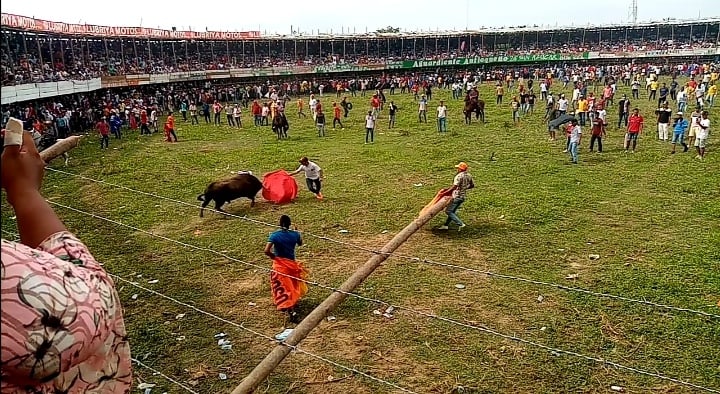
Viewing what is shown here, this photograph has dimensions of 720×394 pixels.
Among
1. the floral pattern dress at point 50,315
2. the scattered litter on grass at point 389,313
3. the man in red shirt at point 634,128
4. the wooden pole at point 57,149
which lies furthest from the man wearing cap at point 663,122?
the floral pattern dress at point 50,315

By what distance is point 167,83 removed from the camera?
38.5m

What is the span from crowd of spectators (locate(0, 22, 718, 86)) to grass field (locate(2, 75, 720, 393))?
13957 millimetres

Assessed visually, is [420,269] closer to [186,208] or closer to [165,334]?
[165,334]

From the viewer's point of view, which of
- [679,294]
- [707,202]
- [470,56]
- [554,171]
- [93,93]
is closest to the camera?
[679,294]

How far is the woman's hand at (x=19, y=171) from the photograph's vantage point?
5.18 feet

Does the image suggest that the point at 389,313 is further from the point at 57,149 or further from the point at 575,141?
the point at 575,141

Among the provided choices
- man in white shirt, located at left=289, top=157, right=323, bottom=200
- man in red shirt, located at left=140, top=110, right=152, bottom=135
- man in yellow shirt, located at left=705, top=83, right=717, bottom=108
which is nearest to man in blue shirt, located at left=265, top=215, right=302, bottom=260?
man in white shirt, located at left=289, top=157, right=323, bottom=200

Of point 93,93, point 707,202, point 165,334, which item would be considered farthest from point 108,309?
point 93,93

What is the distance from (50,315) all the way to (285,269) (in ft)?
21.0

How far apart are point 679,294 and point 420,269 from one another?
3461 mm

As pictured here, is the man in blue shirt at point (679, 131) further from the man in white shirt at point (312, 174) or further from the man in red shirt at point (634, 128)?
the man in white shirt at point (312, 174)

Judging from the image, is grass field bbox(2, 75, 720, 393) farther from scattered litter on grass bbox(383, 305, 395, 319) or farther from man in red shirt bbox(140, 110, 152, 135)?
man in red shirt bbox(140, 110, 152, 135)

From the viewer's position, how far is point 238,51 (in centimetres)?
5134

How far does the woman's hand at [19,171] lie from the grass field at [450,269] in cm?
465
